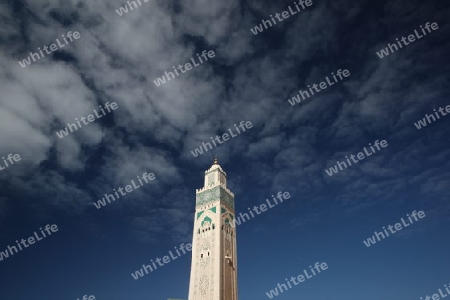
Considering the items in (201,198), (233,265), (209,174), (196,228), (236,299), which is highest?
(209,174)

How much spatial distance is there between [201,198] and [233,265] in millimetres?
8181

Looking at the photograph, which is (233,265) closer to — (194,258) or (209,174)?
(194,258)

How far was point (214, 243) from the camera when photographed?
30.5 m

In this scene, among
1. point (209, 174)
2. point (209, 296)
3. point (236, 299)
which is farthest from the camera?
point (209, 174)

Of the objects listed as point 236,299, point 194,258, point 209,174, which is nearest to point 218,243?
point 194,258

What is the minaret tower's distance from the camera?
93.1ft

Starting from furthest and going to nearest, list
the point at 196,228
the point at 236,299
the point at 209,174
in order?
the point at 209,174, the point at 196,228, the point at 236,299

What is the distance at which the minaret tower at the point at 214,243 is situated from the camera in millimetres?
28389

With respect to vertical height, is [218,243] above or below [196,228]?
below

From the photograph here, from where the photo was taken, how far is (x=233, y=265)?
31516 mm

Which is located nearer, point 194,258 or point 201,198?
point 194,258

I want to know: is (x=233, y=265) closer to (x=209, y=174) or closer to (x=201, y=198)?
(x=201, y=198)

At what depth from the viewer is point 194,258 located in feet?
101

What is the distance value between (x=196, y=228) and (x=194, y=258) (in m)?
3.35
